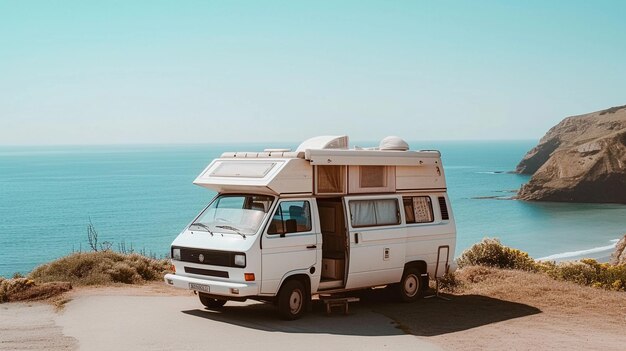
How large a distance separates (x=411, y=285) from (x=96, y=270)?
616 centimetres

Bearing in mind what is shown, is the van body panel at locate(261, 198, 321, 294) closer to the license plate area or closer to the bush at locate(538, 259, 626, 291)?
the license plate area

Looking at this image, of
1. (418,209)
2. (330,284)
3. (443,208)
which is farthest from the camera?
(443,208)

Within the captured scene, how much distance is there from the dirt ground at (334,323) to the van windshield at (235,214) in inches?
55.0

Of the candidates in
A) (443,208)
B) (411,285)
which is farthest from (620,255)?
(411,285)

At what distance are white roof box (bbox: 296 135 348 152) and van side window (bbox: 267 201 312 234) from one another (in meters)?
1.20

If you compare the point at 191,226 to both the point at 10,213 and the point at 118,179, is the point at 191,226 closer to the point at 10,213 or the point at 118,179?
the point at 10,213

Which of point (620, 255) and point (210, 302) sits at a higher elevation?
point (210, 302)

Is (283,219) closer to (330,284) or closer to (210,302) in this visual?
(330,284)

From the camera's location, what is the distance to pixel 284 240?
39.8 ft

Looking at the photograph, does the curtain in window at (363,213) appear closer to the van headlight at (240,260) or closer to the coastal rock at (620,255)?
the van headlight at (240,260)

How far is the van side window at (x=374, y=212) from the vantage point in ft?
44.2

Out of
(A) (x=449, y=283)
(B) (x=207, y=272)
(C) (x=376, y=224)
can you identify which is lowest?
(A) (x=449, y=283)

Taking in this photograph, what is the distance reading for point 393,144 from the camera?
1462 cm

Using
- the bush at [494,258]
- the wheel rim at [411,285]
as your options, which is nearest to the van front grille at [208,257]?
the wheel rim at [411,285]
